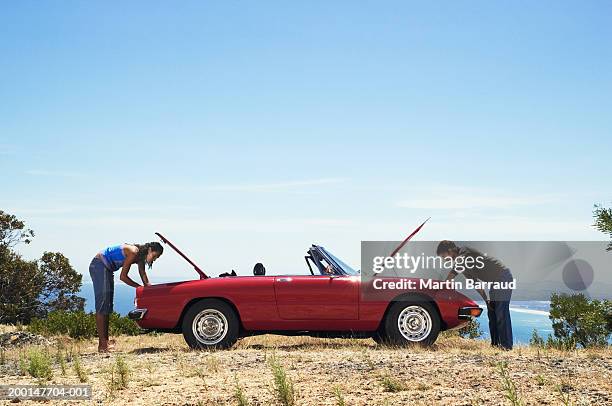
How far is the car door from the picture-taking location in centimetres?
1026

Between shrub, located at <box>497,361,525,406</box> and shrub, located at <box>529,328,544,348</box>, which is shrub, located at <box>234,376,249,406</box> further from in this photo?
shrub, located at <box>529,328,544,348</box>

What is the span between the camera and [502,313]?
10.9m

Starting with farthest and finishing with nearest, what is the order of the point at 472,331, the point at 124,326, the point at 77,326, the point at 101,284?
the point at 472,331, the point at 124,326, the point at 77,326, the point at 101,284

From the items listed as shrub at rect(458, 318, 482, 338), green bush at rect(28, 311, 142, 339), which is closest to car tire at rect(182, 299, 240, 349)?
green bush at rect(28, 311, 142, 339)

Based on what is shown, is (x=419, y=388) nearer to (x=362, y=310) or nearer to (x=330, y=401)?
(x=330, y=401)

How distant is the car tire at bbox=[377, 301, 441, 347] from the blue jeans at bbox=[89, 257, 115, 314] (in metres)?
4.39

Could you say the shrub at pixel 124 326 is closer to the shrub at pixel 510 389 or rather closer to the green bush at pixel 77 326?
the green bush at pixel 77 326

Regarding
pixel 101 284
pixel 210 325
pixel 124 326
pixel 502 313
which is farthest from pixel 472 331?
pixel 101 284

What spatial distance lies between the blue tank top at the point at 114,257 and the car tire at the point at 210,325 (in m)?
1.58

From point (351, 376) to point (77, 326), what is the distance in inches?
381

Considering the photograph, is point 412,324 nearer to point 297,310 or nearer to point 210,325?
point 297,310

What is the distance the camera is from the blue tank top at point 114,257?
36.6 feet

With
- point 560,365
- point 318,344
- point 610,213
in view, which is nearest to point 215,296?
point 318,344

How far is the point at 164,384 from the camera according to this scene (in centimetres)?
762
